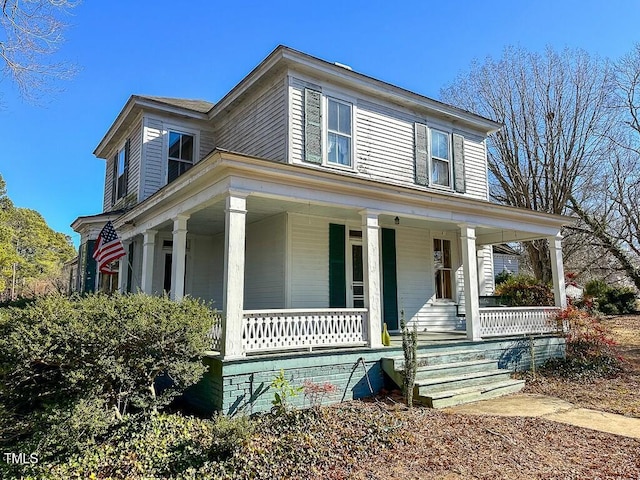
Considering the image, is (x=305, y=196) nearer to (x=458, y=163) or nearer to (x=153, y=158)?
(x=153, y=158)

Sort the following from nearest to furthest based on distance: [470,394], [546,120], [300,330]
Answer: [300,330] < [470,394] < [546,120]

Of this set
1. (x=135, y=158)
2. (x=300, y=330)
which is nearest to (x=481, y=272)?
(x=300, y=330)

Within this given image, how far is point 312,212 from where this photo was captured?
9.45 meters

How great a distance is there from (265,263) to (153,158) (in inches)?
178

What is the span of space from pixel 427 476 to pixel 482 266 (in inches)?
401

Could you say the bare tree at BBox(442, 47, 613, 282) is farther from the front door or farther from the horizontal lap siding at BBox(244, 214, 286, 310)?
the horizontal lap siding at BBox(244, 214, 286, 310)

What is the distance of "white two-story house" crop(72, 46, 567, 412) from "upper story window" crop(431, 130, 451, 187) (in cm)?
4

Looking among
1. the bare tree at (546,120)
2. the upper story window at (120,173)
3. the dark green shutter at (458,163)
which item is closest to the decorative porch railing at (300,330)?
the dark green shutter at (458,163)

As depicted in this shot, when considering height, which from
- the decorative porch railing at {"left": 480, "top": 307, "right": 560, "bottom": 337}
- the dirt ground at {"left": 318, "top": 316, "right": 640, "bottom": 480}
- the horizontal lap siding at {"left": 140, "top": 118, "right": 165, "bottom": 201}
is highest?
the horizontal lap siding at {"left": 140, "top": 118, "right": 165, "bottom": 201}

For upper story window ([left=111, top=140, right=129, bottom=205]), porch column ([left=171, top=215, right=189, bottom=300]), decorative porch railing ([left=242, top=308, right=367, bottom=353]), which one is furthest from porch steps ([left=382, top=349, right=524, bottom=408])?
upper story window ([left=111, top=140, right=129, bottom=205])

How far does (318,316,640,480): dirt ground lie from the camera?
14.5 ft

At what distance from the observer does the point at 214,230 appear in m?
11.1

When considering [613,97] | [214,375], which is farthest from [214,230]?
[613,97]

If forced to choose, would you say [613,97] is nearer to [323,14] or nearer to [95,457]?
[323,14]
